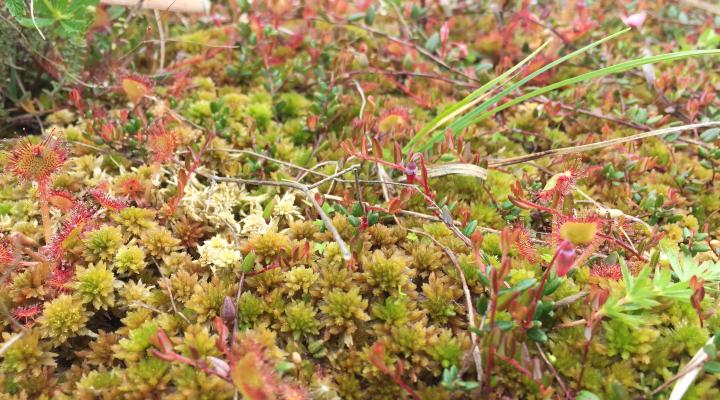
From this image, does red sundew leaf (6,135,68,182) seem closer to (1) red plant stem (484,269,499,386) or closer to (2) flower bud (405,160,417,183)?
(2) flower bud (405,160,417,183)

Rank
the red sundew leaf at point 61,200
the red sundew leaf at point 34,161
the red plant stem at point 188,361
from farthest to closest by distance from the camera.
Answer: the red sundew leaf at point 61,200
the red sundew leaf at point 34,161
the red plant stem at point 188,361

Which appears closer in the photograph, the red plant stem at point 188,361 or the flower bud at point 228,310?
the red plant stem at point 188,361

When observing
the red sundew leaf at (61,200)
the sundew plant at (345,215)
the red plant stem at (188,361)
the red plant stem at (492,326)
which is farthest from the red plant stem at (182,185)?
the red plant stem at (492,326)

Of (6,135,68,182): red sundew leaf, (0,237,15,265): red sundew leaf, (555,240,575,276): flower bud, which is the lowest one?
(0,237,15,265): red sundew leaf

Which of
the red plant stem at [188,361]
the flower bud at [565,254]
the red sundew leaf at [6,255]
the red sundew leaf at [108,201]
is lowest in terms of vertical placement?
the red plant stem at [188,361]

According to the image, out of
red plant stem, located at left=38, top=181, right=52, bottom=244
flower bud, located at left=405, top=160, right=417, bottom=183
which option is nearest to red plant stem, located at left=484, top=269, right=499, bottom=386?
flower bud, located at left=405, top=160, right=417, bottom=183

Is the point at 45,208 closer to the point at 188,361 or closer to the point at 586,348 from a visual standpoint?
the point at 188,361

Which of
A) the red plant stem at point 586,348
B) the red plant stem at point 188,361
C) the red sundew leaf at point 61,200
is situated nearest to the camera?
the red plant stem at point 188,361

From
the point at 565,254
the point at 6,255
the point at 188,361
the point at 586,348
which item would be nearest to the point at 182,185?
the point at 6,255

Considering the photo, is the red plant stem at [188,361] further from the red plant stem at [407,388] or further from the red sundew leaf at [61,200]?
the red sundew leaf at [61,200]
